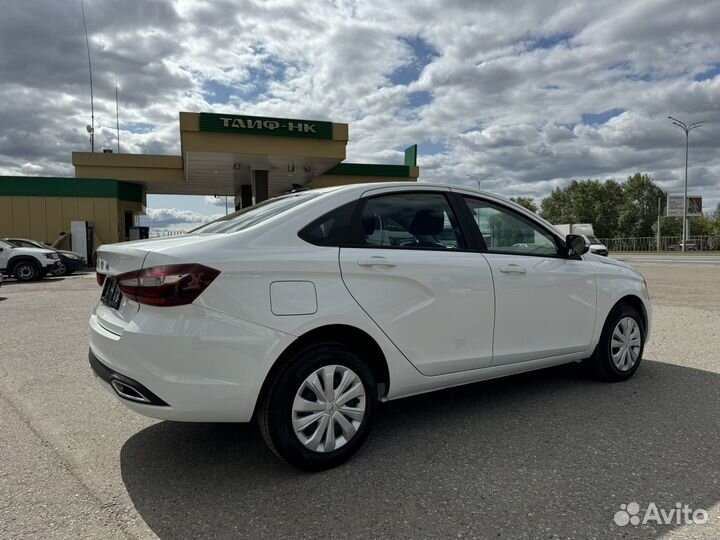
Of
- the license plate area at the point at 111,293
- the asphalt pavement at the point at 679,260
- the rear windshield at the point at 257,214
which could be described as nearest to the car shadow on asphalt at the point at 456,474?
the license plate area at the point at 111,293

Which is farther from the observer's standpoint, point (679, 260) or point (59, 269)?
point (679, 260)

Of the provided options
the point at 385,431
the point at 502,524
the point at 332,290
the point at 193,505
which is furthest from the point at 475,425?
the point at 193,505

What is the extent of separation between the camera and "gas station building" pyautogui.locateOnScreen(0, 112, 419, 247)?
19.0 m

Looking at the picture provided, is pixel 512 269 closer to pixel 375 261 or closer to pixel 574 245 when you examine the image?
pixel 574 245

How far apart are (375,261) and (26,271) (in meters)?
17.0

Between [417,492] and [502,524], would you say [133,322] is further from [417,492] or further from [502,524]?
[502,524]

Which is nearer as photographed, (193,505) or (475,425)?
(193,505)

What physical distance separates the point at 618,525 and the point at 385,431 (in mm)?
1541

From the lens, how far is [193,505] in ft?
8.77

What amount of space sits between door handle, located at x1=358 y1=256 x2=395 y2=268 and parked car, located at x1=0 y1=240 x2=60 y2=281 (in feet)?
55.1

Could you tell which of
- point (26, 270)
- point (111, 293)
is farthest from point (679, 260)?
point (111, 293)

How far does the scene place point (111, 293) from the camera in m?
3.15

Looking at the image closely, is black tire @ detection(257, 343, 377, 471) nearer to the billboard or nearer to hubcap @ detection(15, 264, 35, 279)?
hubcap @ detection(15, 264, 35, 279)

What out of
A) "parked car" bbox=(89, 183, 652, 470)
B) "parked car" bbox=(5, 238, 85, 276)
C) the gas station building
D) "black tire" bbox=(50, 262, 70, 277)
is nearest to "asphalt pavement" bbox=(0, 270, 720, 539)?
"parked car" bbox=(89, 183, 652, 470)
